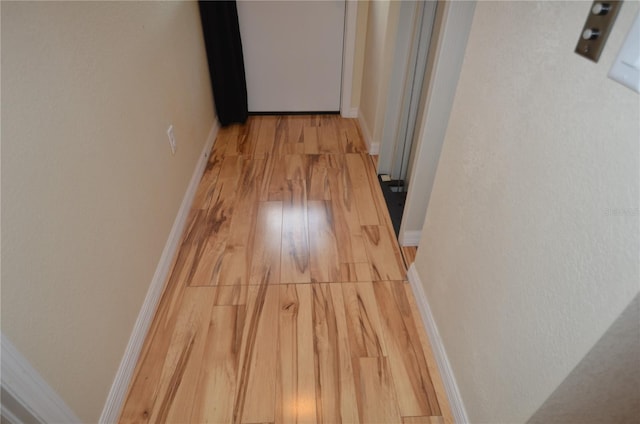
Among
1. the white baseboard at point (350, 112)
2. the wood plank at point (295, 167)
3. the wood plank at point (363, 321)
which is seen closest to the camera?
the wood plank at point (363, 321)

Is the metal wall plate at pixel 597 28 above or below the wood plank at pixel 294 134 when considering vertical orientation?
above

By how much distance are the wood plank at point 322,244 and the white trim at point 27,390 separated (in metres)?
1.01

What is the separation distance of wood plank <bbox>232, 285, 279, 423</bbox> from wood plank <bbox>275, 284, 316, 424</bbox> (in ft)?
0.09

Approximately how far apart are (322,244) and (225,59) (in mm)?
1639

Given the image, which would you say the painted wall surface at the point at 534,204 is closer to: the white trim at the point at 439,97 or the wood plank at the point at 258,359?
the white trim at the point at 439,97

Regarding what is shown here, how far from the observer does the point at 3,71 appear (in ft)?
2.67

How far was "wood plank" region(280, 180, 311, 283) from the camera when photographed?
1728 millimetres

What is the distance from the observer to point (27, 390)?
33.3 inches

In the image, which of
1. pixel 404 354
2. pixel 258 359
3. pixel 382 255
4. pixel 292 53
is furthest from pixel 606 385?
pixel 292 53

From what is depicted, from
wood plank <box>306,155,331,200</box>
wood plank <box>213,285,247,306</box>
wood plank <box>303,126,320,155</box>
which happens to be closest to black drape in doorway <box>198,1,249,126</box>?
wood plank <box>303,126,320,155</box>

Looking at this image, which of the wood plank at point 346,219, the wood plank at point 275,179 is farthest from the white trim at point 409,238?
the wood plank at point 275,179

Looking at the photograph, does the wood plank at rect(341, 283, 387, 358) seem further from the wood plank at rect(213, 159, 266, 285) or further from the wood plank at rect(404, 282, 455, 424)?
the wood plank at rect(213, 159, 266, 285)

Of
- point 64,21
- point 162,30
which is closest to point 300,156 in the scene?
point 162,30

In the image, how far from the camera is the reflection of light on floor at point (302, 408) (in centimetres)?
123
